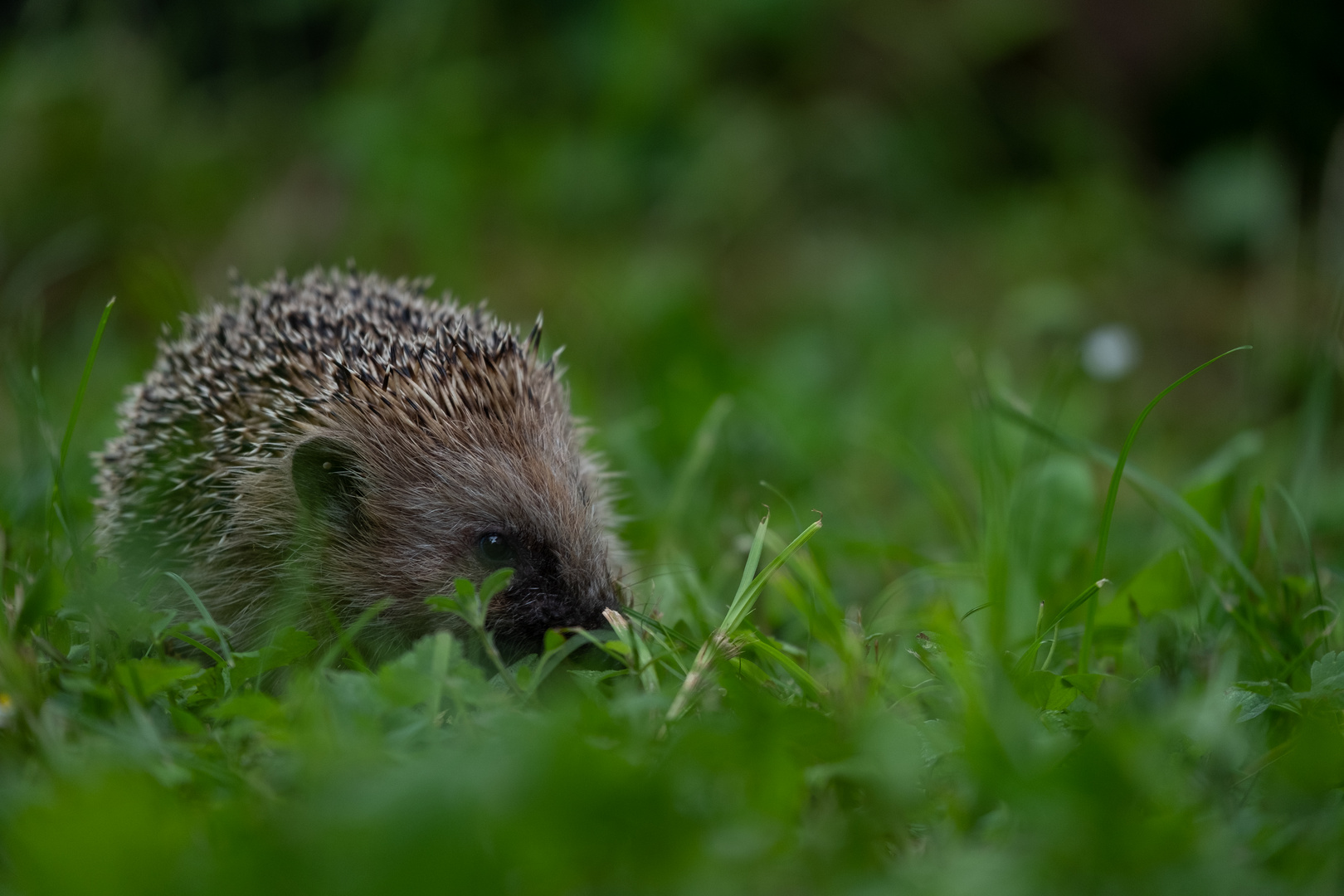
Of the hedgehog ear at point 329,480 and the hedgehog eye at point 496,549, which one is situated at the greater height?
the hedgehog ear at point 329,480

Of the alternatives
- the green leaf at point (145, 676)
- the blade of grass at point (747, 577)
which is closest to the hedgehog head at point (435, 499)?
the blade of grass at point (747, 577)

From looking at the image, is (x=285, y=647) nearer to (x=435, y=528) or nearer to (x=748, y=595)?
(x=435, y=528)

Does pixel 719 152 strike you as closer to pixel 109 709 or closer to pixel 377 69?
pixel 377 69

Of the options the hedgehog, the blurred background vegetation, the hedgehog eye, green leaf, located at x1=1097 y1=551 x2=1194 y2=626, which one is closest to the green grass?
green leaf, located at x1=1097 y1=551 x2=1194 y2=626

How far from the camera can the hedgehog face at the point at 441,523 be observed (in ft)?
10.2

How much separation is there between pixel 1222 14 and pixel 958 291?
10.3ft

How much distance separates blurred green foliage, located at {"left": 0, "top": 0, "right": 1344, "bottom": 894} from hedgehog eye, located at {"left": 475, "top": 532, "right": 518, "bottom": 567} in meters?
0.43

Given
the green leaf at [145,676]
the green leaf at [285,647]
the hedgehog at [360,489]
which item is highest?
the hedgehog at [360,489]

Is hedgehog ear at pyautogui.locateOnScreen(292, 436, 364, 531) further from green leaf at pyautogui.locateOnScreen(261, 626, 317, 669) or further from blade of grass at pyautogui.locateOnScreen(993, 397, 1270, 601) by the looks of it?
blade of grass at pyautogui.locateOnScreen(993, 397, 1270, 601)

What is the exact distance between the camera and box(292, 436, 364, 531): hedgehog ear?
3178 millimetres

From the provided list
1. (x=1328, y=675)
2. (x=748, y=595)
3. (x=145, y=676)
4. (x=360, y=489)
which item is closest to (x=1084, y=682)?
(x=1328, y=675)

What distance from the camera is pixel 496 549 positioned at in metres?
3.17

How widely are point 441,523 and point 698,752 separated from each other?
160 cm

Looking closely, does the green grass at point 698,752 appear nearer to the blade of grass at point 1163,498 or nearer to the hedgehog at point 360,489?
the blade of grass at point 1163,498
